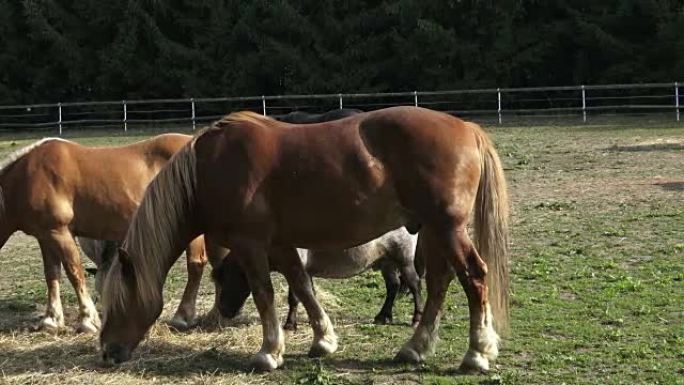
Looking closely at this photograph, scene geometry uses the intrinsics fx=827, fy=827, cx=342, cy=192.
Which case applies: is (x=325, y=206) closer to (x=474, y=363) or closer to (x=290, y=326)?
(x=474, y=363)

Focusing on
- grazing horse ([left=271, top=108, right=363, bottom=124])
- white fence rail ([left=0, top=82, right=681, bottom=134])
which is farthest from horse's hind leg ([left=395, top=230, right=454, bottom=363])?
white fence rail ([left=0, top=82, right=681, bottom=134])

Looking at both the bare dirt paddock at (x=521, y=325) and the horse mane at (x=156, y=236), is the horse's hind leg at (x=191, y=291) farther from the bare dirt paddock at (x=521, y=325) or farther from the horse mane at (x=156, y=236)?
the horse mane at (x=156, y=236)

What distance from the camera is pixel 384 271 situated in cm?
676

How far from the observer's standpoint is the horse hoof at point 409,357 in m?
5.36

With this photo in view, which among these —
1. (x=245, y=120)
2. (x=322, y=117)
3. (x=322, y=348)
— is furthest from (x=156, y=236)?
→ (x=322, y=117)

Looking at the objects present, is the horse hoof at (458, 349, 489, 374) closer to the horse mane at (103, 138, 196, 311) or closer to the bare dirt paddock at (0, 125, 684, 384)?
the bare dirt paddock at (0, 125, 684, 384)

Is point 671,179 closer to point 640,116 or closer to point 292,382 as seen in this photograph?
point 292,382

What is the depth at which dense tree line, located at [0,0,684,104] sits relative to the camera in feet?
95.1

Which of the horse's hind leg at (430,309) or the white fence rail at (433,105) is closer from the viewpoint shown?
the horse's hind leg at (430,309)

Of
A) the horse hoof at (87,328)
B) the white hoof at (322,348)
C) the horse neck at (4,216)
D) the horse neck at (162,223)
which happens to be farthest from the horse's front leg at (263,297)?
the horse neck at (4,216)

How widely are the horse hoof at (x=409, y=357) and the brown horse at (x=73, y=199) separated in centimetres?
203

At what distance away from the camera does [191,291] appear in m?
6.67

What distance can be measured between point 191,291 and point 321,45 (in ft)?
84.7

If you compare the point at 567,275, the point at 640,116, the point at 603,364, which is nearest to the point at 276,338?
the point at 603,364
